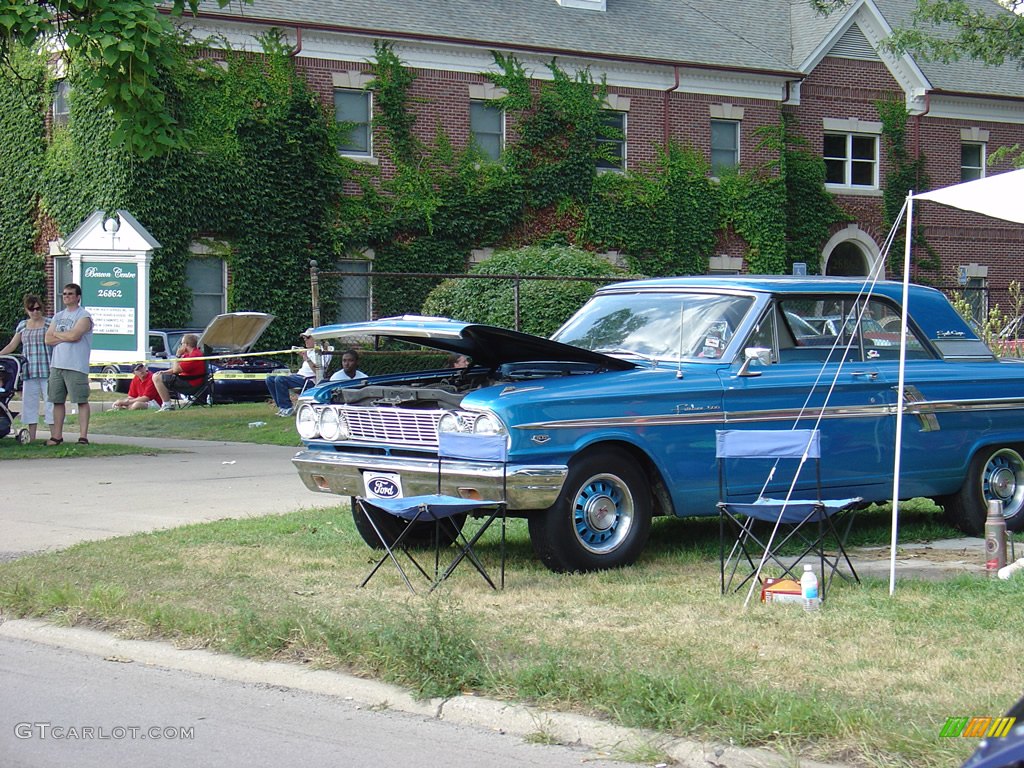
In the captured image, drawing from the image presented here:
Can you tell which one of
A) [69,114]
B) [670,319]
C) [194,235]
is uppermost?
[69,114]

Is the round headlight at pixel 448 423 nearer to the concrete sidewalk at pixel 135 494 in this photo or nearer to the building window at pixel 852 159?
the concrete sidewalk at pixel 135 494

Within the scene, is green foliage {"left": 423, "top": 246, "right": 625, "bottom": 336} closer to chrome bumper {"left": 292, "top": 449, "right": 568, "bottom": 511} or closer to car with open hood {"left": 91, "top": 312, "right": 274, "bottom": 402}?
car with open hood {"left": 91, "top": 312, "right": 274, "bottom": 402}

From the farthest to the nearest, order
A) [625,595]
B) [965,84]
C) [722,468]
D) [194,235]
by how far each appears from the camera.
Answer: [965,84], [194,235], [722,468], [625,595]

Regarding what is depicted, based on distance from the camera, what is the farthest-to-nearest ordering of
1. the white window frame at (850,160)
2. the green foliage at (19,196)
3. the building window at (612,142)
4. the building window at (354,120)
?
the white window frame at (850,160), the building window at (612,142), the building window at (354,120), the green foliage at (19,196)

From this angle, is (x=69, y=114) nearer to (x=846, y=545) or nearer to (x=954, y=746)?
(x=846, y=545)

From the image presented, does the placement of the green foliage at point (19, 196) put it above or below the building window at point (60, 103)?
below

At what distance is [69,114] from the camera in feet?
91.5

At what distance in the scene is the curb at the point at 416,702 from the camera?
16.2ft

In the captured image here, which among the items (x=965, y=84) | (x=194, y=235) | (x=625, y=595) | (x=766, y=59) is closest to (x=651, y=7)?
(x=766, y=59)

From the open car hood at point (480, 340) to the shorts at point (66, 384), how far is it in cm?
802

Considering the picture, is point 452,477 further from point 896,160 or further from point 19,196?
point 896,160

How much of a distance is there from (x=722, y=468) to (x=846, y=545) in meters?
1.57

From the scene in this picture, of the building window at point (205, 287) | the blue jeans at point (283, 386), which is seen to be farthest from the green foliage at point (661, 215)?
the blue jeans at point (283, 386)

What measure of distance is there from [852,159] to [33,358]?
23326 millimetres
